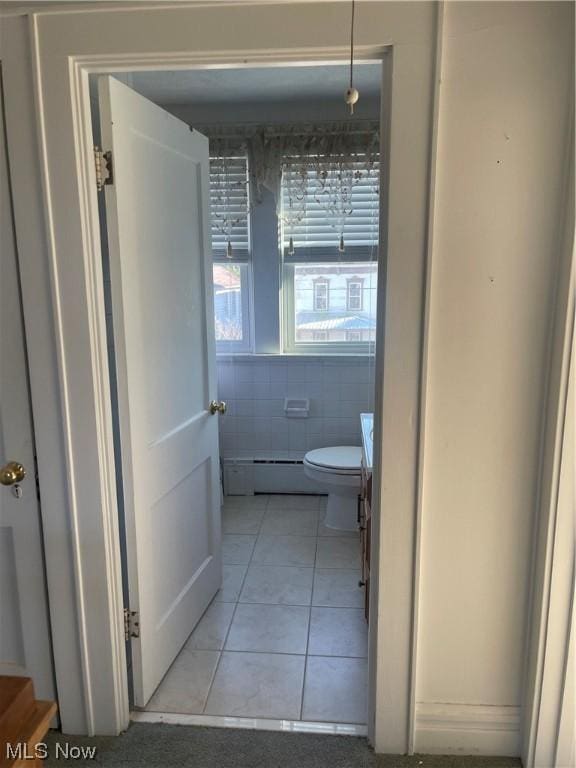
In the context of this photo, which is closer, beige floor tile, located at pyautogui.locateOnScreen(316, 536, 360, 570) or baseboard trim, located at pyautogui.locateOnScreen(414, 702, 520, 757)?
baseboard trim, located at pyautogui.locateOnScreen(414, 702, 520, 757)

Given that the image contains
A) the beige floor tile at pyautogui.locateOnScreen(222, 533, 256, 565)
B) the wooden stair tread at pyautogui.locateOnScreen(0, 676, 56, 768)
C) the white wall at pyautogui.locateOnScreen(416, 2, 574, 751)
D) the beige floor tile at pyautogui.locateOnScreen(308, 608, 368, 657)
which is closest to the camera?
the wooden stair tread at pyautogui.locateOnScreen(0, 676, 56, 768)

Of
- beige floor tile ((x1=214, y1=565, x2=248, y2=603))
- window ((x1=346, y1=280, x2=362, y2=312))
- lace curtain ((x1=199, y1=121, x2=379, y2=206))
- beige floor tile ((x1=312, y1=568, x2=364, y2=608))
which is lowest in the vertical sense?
beige floor tile ((x1=214, y1=565, x2=248, y2=603))

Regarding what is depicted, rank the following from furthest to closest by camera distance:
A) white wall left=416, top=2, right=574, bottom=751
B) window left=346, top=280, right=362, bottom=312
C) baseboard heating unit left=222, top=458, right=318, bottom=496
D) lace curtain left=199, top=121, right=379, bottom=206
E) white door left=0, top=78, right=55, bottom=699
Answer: baseboard heating unit left=222, top=458, right=318, bottom=496 < window left=346, top=280, right=362, bottom=312 < lace curtain left=199, top=121, right=379, bottom=206 < white door left=0, top=78, right=55, bottom=699 < white wall left=416, top=2, right=574, bottom=751

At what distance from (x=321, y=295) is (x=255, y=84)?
4.08 feet

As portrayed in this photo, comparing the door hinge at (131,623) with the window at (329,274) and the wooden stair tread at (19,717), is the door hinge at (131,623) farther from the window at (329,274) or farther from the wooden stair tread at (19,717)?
the window at (329,274)

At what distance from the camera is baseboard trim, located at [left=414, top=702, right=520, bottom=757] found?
159cm

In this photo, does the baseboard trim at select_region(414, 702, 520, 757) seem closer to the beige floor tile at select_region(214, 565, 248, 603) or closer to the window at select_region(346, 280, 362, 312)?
the beige floor tile at select_region(214, 565, 248, 603)

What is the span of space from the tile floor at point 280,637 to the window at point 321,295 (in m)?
1.37

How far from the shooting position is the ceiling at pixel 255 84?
267cm

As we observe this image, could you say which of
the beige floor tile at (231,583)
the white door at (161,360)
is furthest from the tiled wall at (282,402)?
the white door at (161,360)

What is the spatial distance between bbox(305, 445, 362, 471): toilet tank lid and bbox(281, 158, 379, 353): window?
2.19 ft

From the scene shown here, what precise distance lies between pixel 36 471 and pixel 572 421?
1.47m

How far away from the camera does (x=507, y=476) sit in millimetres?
1472

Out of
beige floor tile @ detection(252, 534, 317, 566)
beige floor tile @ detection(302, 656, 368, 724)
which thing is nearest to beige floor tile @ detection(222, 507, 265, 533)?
beige floor tile @ detection(252, 534, 317, 566)
